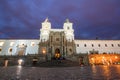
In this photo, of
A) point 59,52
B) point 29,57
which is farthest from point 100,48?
point 29,57

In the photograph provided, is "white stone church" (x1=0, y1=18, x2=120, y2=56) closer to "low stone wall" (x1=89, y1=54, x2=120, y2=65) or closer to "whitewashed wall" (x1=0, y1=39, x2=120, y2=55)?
"whitewashed wall" (x1=0, y1=39, x2=120, y2=55)

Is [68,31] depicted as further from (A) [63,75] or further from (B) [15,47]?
(A) [63,75]

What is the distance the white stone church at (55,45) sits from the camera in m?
56.4

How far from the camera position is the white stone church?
56.4 m

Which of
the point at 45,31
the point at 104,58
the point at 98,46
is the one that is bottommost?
the point at 104,58

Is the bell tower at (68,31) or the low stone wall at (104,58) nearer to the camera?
the low stone wall at (104,58)

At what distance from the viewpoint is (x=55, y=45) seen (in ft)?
188

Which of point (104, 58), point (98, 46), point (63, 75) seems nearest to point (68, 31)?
point (98, 46)

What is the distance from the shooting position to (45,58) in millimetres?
50250

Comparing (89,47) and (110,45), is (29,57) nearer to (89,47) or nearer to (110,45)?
(89,47)

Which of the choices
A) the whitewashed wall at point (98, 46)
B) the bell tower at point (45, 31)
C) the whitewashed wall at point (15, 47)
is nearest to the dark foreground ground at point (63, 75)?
the whitewashed wall at point (15, 47)

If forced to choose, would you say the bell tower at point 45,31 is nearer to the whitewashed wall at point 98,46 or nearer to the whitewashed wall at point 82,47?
the whitewashed wall at point 82,47

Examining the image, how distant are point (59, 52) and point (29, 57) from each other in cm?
1381

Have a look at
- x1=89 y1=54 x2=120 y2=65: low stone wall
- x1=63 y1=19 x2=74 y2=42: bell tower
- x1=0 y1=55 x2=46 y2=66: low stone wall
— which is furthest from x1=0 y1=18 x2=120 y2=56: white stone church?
x1=89 y1=54 x2=120 y2=65: low stone wall
